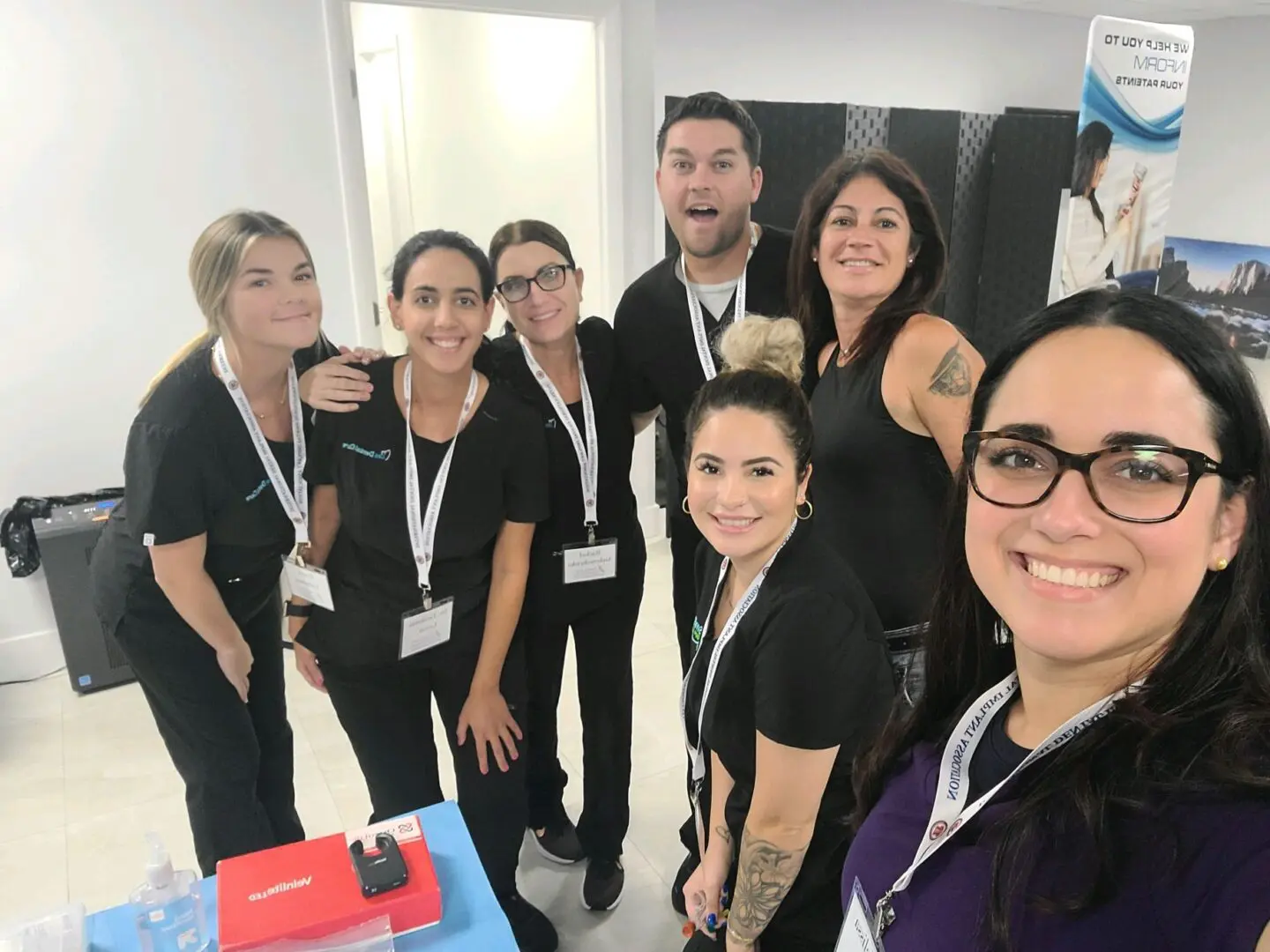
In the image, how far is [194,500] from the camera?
1.79 m

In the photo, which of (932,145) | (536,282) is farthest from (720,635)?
(932,145)

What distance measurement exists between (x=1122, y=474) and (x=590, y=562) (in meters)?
1.50

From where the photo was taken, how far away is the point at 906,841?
98 centimetres

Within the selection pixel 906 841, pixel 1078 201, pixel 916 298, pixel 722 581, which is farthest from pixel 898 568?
pixel 1078 201

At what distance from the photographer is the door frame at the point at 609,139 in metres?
3.41

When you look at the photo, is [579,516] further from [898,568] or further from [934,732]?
[934,732]

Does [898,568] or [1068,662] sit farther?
[898,568]

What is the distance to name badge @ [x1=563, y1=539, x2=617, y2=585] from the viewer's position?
211 centimetres

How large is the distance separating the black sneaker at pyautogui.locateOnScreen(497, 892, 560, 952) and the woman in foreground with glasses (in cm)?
155

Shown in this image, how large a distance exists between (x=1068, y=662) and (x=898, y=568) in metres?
1.07

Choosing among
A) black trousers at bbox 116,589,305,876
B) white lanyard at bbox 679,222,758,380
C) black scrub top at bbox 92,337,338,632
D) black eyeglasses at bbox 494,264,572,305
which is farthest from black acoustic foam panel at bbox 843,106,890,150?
black trousers at bbox 116,589,305,876

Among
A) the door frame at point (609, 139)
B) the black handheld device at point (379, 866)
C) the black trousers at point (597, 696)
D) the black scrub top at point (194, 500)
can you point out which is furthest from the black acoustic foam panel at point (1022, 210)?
the black handheld device at point (379, 866)

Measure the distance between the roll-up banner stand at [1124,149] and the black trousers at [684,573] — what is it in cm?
256

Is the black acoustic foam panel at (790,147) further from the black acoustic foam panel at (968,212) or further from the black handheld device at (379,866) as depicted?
the black handheld device at (379,866)
